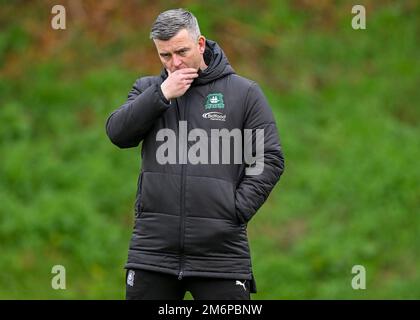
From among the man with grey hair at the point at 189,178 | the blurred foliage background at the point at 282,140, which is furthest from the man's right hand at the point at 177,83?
the blurred foliage background at the point at 282,140

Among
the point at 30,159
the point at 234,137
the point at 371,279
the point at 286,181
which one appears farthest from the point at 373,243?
the point at 234,137

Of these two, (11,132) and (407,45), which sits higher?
(407,45)

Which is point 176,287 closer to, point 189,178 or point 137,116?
point 189,178

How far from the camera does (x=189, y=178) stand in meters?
4.09

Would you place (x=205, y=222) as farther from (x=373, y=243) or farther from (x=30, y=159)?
(x=30, y=159)

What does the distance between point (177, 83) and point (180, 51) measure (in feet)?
0.52

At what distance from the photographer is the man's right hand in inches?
159

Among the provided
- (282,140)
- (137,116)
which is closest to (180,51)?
(137,116)

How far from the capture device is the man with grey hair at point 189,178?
4.08 m

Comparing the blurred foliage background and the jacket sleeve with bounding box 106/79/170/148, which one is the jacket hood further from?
the blurred foliage background

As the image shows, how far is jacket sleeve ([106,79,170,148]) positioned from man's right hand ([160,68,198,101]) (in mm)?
31

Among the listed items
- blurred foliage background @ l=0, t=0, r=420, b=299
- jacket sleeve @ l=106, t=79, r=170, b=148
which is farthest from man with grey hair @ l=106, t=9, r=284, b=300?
blurred foliage background @ l=0, t=0, r=420, b=299

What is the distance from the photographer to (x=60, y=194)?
8.42m

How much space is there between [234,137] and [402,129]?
17.1ft
